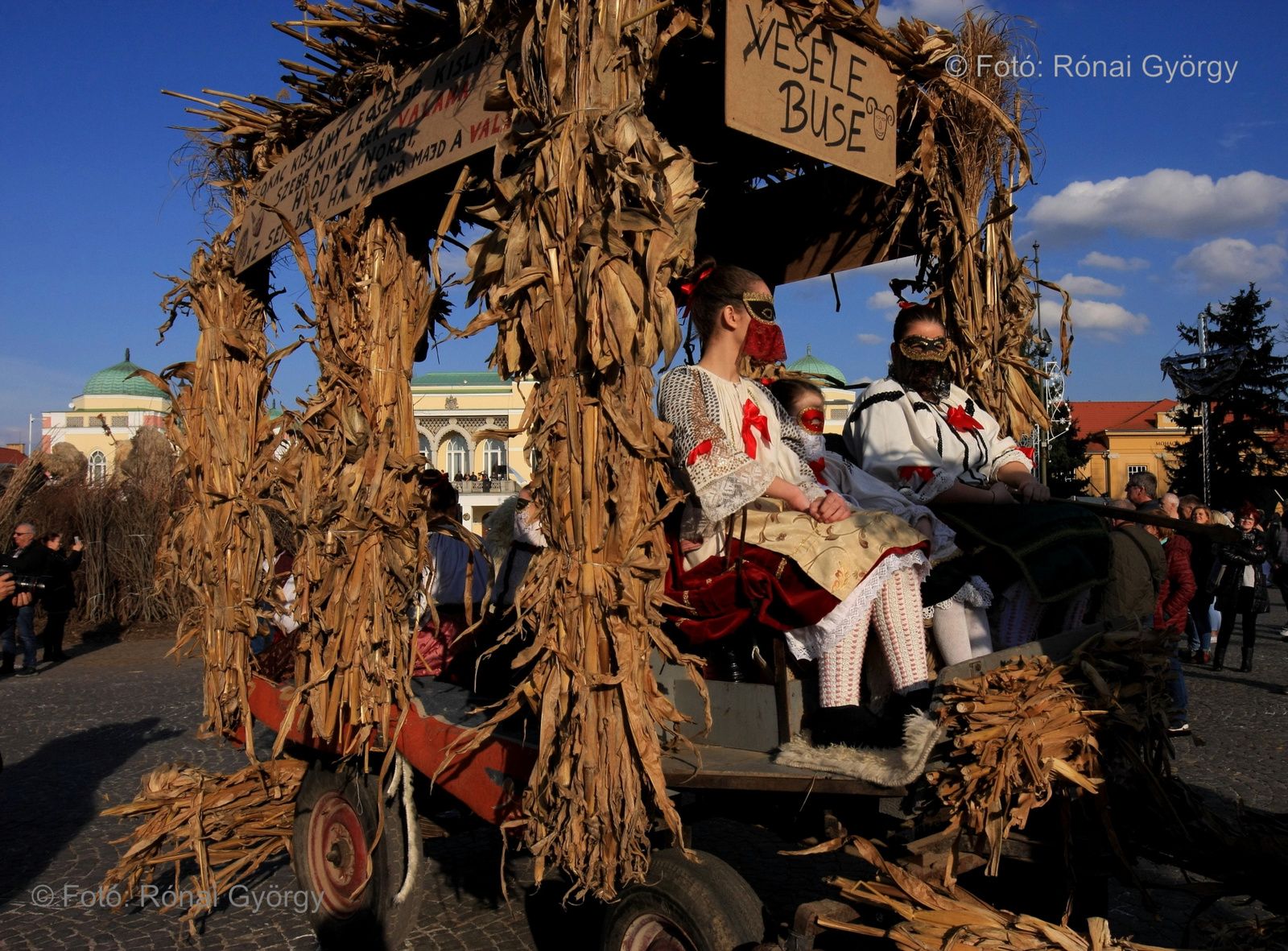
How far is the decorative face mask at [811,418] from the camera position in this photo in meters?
3.82

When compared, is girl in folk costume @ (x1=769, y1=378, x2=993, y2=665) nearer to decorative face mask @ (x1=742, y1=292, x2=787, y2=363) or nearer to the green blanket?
the green blanket

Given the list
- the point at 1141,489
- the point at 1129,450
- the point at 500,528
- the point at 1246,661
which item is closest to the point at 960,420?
the point at 500,528

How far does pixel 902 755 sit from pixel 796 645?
0.50m

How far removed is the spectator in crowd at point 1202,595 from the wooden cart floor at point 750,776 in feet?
25.0

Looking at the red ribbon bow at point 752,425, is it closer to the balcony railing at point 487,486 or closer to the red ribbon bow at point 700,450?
the red ribbon bow at point 700,450

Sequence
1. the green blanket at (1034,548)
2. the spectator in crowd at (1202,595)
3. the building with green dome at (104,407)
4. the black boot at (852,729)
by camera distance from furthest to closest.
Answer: the building with green dome at (104,407), the spectator in crowd at (1202,595), the green blanket at (1034,548), the black boot at (852,729)

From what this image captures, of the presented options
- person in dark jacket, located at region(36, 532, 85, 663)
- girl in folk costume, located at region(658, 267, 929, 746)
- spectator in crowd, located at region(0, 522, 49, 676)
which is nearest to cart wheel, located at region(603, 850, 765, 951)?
girl in folk costume, located at region(658, 267, 929, 746)

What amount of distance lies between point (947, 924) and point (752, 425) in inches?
62.5

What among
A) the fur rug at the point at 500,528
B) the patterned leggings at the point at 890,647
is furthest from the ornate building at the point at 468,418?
the patterned leggings at the point at 890,647

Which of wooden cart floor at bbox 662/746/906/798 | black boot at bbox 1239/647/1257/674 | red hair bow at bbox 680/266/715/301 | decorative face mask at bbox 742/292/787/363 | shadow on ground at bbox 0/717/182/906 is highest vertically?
red hair bow at bbox 680/266/715/301

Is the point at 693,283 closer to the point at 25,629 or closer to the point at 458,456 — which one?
the point at 25,629

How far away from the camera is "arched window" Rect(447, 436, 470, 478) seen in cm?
3781

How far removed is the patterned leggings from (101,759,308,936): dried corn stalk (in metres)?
2.53

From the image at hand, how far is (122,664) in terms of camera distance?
12297 mm
